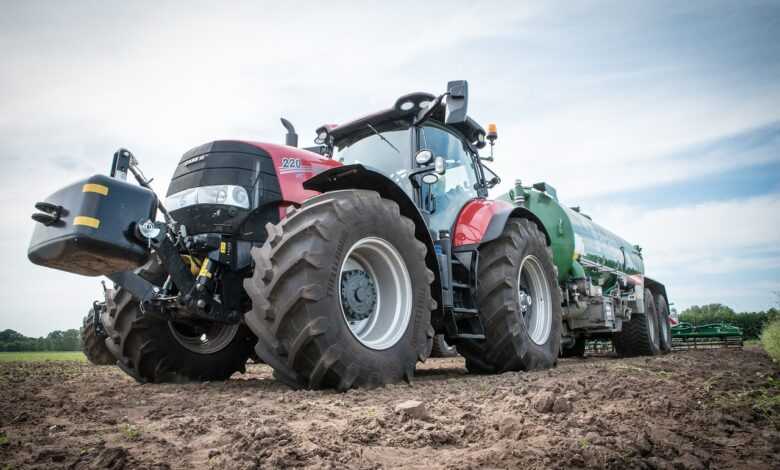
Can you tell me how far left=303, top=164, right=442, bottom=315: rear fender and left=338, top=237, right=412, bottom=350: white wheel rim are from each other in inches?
20.0

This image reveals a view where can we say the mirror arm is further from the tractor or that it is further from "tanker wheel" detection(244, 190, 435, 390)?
"tanker wheel" detection(244, 190, 435, 390)

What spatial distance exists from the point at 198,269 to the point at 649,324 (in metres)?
9.76

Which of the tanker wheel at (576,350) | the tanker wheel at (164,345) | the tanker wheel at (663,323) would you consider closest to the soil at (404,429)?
the tanker wheel at (164,345)

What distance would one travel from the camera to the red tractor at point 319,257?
3.04 metres

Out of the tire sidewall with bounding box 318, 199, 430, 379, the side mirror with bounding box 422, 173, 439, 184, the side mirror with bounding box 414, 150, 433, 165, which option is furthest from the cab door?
the tire sidewall with bounding box 318, 199, 430, 379

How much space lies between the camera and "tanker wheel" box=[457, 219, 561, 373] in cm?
473

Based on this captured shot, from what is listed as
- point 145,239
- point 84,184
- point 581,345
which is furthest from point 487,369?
point 581,345

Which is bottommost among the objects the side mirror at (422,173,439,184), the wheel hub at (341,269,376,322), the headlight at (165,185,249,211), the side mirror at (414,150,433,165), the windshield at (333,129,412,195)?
the wheel hub at (341,269,376,322)

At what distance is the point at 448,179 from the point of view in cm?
548

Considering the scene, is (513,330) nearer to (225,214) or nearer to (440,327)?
(440,327)

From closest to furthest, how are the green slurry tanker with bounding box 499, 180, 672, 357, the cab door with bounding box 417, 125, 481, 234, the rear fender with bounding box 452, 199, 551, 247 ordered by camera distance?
the rear fender with bounding box 452, 199, 551, 247
the cab door with bounding box 417, 125, 481, 234
the green slurry tanker with bounding box 499, 180, 672, 357

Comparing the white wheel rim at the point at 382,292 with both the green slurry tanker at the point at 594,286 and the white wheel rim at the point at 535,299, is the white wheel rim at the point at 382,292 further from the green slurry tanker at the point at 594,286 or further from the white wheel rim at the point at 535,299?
the green slurry tanker at the point at 594,286

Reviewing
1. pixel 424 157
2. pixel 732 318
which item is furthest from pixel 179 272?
pixel 732 318

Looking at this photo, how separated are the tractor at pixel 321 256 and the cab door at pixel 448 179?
0.07ft
